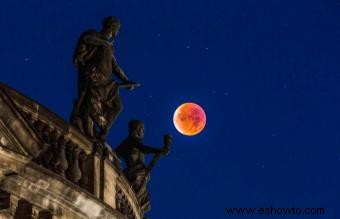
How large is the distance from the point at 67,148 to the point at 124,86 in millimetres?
2591

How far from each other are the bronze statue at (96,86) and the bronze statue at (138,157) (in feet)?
4.00

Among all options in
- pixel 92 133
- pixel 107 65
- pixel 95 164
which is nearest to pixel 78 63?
pixel 107 65

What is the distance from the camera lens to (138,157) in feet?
48.5

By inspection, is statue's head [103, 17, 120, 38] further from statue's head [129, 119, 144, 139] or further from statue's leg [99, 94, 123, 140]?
statue's head [129, 119, 144, 139]

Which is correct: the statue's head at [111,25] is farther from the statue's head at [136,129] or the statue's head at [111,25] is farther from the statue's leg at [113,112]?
the statue's head at [136,129]

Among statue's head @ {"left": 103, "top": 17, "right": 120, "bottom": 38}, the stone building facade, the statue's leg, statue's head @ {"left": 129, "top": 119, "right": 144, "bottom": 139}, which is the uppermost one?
statue's head @ {"left": 103, "top": 17, "right": 120, "bottom": 38}

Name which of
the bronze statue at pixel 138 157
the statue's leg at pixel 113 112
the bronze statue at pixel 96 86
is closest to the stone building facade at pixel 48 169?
the bronze statue at pixel 96 86

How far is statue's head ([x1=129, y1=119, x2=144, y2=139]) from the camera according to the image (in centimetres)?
1539

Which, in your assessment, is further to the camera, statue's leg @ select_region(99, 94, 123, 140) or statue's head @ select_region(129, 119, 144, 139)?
Result: statue's head @ select_region(129, 119, 144, 139)

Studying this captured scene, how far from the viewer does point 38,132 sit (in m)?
11.3

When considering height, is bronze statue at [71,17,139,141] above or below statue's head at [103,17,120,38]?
below

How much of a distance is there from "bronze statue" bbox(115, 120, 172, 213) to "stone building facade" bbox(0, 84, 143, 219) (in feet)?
5.11

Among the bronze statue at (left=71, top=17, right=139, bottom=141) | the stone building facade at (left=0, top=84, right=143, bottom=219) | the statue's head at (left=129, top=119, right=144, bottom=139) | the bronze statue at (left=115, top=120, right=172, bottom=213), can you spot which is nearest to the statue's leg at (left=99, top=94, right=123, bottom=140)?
the bronze statue at (left=71, top=17, right=139, bottom=141)

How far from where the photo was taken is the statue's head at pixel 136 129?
15.4 meters
